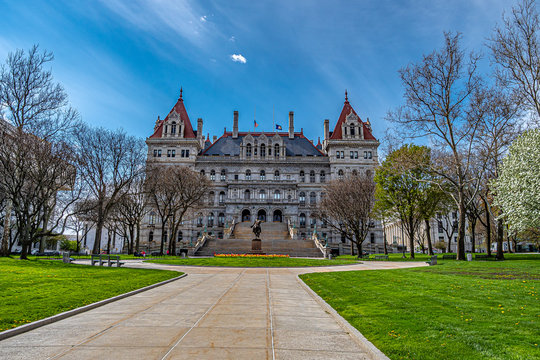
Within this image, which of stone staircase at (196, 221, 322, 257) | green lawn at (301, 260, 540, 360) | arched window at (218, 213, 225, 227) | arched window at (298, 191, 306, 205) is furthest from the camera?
arched window at (298, 191, 306, 205)

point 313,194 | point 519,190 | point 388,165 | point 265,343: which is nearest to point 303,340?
point 265,343

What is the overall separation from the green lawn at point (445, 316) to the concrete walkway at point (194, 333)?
→ 741 mm

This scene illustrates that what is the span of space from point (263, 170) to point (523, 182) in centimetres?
4924

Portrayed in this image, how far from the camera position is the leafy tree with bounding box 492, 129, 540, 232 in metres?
24.4

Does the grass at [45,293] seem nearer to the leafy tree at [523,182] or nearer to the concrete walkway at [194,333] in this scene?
the concrete walkway at [194,333]

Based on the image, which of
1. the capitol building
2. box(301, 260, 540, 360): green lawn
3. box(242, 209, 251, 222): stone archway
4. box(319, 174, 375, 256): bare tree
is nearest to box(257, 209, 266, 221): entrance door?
the capitol building

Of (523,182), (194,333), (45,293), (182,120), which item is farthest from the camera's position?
(182,120)

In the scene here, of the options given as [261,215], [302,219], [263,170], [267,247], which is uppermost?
[263,170]

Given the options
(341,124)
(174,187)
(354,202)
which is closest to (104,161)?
(174,187)

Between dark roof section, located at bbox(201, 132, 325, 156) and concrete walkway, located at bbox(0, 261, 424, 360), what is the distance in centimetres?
6337

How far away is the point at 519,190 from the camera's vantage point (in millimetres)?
25844

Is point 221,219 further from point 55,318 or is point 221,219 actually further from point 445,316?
point 445,316

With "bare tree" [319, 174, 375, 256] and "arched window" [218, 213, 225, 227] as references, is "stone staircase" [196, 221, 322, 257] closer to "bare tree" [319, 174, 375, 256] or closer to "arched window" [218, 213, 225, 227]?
"bare tree" [319, 174, 375, 256]

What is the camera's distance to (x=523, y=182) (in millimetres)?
25234
